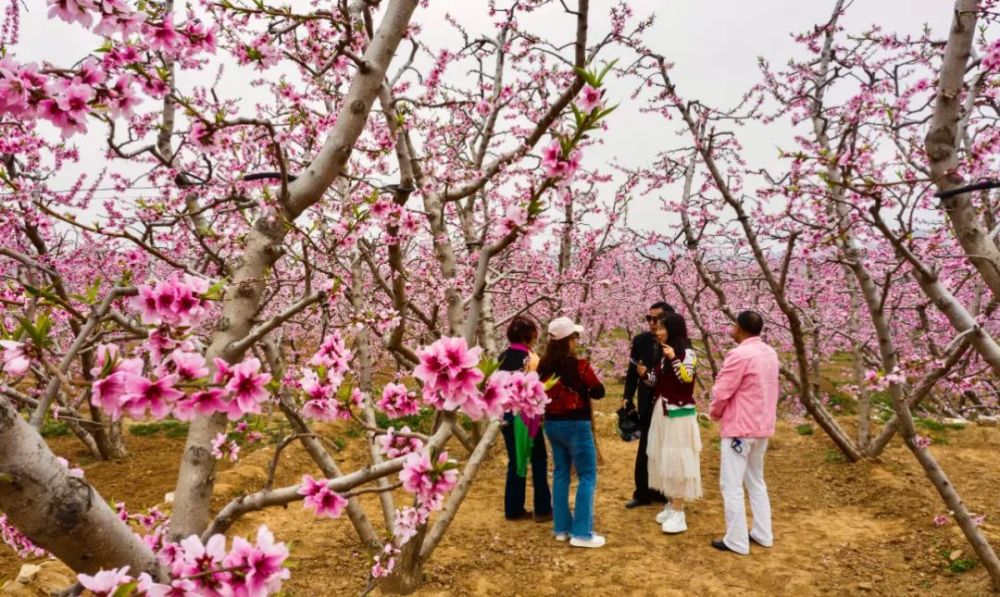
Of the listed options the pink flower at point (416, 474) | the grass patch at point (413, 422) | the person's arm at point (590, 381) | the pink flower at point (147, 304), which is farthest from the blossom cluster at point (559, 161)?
the grass patch at point (413, 422)

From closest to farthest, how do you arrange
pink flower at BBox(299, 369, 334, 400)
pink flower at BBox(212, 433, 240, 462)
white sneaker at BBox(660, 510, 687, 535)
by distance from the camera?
pink flower at BBox(212, 433, 240, 462)
pink flower at BBox(299, 369, 334, 400)
white sneaker at BBox(660, 510, 687, 535)

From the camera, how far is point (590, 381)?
4.39 metres

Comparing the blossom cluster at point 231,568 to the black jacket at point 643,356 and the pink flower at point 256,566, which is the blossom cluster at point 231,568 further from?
the black jacket at point 643,356

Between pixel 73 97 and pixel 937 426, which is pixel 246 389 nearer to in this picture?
pixel 73 97

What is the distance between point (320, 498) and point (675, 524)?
4190 millimetres

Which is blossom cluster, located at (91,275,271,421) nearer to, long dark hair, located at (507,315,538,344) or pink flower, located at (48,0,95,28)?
pink flower, located at (48,0,95,28)

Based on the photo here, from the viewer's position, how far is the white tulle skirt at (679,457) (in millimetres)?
4867

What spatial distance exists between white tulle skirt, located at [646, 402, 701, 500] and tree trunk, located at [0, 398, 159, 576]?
174 inches

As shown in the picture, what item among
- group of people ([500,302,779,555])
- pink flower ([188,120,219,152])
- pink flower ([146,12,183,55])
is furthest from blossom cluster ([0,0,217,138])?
group of people ([500,302,779,555])

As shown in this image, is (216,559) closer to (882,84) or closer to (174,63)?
(174,63)

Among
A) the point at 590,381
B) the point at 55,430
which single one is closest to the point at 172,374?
the point at 590,381

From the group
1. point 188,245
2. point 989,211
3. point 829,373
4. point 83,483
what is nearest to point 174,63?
point 188,245

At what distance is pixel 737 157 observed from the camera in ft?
25.1

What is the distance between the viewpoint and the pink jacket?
4367mm
